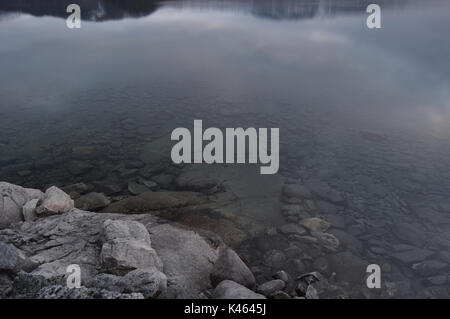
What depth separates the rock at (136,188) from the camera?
1127 cm

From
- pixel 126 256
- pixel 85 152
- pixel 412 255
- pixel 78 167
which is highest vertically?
pixel 85 152

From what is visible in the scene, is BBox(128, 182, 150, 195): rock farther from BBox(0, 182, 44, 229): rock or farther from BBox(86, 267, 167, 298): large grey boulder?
BBox(86, 267, 167, 298): large grey boulder

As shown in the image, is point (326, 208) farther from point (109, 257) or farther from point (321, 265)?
point (109, 257)

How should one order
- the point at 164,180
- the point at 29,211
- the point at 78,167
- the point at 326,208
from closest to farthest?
the point at 29,211 < the point at 326,208 < the point at 164,180 < the point at 78,167

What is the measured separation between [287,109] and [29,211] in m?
13.4

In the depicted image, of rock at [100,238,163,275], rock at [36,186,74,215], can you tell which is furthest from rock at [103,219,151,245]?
rock at [36,186,74,215]

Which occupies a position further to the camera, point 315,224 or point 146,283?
point 315,224

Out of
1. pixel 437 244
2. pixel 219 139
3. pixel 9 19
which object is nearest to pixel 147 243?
pixel 437 244

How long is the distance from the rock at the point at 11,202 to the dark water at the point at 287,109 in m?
2.62

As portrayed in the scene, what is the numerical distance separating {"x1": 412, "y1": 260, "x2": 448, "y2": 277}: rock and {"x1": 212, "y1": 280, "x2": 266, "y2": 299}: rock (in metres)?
4.42

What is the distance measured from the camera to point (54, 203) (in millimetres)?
8969

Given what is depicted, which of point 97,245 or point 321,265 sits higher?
point 97,245

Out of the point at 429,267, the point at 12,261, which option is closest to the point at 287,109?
the point at 429,267

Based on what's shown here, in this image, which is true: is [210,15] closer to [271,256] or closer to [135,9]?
[135,9]
